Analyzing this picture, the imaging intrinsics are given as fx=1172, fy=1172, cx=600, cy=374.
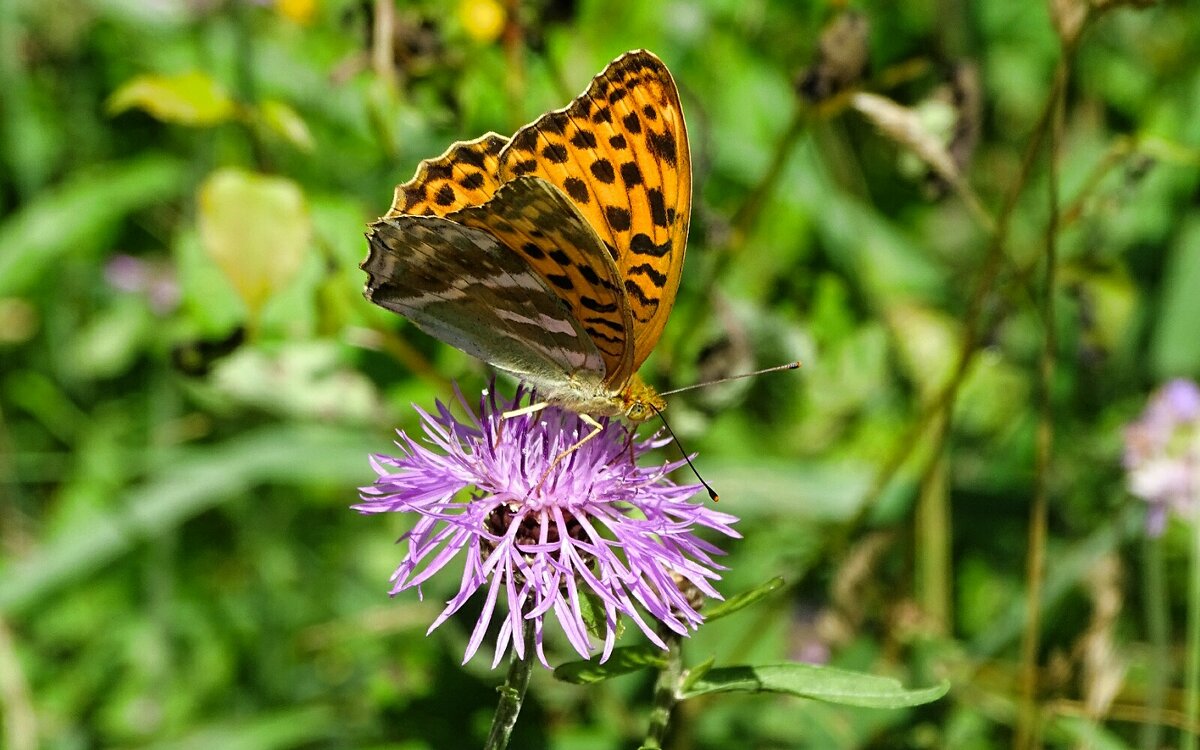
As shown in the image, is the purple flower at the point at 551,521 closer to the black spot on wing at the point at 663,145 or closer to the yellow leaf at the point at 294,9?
the black spot on wing at the point at 663,145

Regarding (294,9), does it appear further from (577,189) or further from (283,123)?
(577,189)

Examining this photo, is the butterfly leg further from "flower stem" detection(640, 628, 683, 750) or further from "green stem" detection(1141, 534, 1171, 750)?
"green stem" detection(1141, 534, 1171, 750)

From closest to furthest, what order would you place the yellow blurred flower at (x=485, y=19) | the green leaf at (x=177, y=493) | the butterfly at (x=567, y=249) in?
the butterfly at (x=567, y=249), the yellow blurred flower at (x=485, y=19), the green leaf at (x=177, y=493)

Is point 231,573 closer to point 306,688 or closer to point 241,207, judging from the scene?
point 306,688

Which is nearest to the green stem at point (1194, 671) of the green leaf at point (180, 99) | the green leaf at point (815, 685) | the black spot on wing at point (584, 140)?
the green leaf at point (815, 685)

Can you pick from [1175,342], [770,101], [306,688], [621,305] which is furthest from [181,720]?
[1175,342]

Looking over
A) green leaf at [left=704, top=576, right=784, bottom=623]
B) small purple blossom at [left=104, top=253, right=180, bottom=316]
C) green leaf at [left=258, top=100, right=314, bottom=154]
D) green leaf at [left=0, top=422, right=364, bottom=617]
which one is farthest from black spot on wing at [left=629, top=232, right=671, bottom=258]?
small purple blossom at [left=104, top=253, right=180, bottom=316]

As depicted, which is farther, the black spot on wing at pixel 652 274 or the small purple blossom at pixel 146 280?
the small purple blossom at pixel 146 280

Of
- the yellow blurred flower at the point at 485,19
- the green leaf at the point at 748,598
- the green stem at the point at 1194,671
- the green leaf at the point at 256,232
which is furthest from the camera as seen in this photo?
the yellow blurred flower at the point at 485,19
